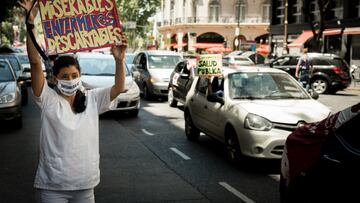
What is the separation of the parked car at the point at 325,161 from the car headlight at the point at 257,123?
2.77 m

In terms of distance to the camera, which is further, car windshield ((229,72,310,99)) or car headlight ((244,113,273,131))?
car windshield ((229,72,310,99))

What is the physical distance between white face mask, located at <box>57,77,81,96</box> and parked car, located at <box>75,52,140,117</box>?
29.9 ft

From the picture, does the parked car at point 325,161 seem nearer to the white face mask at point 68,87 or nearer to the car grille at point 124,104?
the white face mask at point 68,87

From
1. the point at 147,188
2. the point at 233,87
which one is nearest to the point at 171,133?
the point at 233,87

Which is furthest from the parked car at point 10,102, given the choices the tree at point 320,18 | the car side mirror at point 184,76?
the tree at point 320,18

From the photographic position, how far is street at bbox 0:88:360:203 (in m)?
6.51

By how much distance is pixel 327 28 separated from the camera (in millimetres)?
38312

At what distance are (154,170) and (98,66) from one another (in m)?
7.38

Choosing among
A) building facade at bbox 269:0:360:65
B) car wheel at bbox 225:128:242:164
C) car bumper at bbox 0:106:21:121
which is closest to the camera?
car wheel at bbox 225:128:242:164

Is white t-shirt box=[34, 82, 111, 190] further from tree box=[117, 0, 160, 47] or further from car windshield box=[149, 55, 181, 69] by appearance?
tree box=[117, 0, 160, 47]

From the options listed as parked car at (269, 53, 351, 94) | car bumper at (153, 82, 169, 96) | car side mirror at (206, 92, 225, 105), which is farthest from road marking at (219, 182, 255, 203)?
parked car at (269, 53, 351, 94)

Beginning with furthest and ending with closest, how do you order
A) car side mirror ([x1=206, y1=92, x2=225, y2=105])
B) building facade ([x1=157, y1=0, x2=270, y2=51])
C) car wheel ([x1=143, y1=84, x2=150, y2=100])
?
building facade ([x1=157, y1=0, x2=270, y2=51]) < car wheel ([x1=143, y1=84, x2=150, y2=100]) < car side mirror ([x1=206, y1=92, x2=225, y2=105])

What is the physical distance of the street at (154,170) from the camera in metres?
6.51

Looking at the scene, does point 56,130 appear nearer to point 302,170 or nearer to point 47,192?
point 47,192
